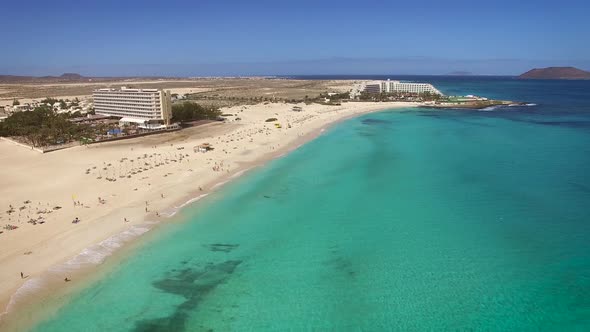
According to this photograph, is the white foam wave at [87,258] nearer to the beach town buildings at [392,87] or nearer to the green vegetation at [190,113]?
the green vegetation at [190,113]

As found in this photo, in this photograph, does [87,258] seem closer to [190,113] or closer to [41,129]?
[41,129]

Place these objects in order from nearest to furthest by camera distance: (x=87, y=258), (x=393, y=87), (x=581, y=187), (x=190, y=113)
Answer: (x=87, y=258) → (x=581, y=187) → (x=190, y=113) → (x=393, y=87)

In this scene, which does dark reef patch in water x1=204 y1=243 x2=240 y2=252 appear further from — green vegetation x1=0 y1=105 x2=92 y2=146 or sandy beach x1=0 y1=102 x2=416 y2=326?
green vegetation x1=0 y1=105 x2=92 y2=146

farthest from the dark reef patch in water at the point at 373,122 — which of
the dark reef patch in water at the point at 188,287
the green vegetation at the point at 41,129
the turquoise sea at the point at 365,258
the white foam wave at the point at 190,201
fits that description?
the dark reef patch in water at the point at 188,287

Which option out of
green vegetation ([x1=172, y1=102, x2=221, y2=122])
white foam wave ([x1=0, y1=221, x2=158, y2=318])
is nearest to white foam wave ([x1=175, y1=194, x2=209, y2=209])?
white foam wave ([x1=0, y1=221, x2=158, y2=318])

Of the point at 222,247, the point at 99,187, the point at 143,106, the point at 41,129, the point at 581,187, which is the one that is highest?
the point at 143,106

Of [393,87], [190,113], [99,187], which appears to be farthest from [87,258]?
[393,87]

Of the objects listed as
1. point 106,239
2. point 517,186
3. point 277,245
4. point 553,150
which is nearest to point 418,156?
point 517,186

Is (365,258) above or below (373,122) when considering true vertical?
below
